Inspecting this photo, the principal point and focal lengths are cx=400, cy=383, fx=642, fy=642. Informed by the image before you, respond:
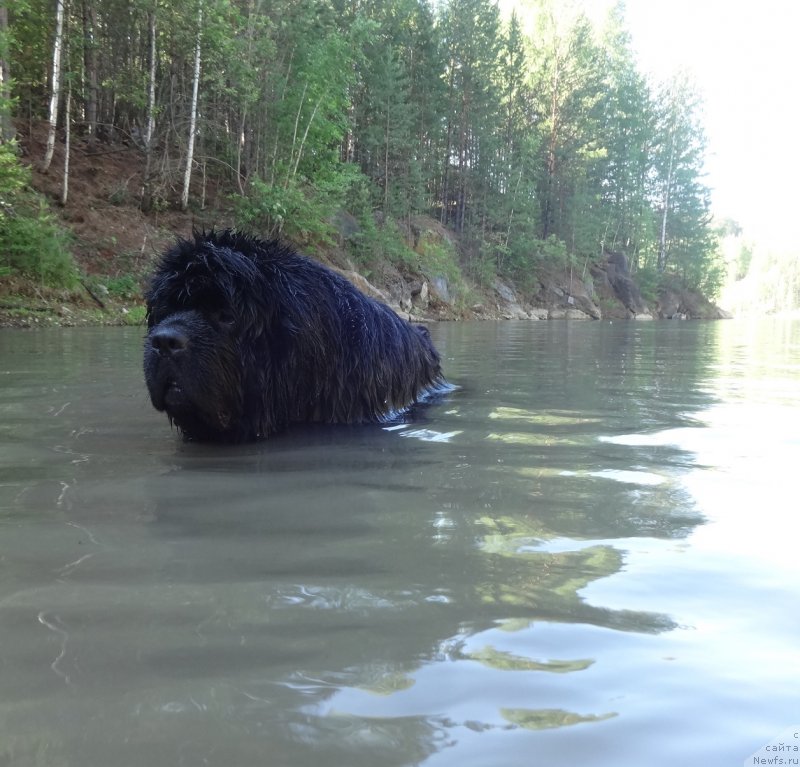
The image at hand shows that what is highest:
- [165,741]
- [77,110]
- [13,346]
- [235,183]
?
[77,110]

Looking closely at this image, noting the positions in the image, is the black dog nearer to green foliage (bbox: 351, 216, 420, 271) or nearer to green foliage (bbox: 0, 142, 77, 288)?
green foliage (bbox: 0, 142, 77, 288)

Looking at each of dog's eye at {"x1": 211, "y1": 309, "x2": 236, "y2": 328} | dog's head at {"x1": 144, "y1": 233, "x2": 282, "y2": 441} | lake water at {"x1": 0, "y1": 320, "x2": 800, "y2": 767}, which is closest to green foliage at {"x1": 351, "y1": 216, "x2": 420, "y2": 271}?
dog's head at {"x1": 144, "y1": 233, "x2": 282, "y2": 441}

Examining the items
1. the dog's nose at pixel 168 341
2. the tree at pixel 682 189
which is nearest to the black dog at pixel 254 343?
the dog's nose at pixel 168 341

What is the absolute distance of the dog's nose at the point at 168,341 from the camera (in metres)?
3.48

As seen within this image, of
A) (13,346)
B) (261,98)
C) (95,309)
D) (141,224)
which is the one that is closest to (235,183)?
(261,98)

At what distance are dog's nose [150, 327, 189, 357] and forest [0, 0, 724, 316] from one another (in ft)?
9.47

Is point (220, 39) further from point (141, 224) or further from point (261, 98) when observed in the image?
point (141, 224)

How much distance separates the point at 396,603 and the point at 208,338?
7.91 feet

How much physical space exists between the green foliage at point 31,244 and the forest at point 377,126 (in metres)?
0.05

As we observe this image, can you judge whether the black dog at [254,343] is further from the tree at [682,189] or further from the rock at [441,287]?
the tree at [682,189]

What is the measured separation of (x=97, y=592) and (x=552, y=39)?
53.4 m

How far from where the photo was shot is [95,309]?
16.6m

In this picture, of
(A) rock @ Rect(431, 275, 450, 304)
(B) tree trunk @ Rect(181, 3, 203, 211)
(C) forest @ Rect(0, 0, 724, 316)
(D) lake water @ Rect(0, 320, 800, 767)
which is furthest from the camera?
(A) rock @ Rect(431, 275, 450, 304)

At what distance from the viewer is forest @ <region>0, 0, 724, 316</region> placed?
21.5 meters
